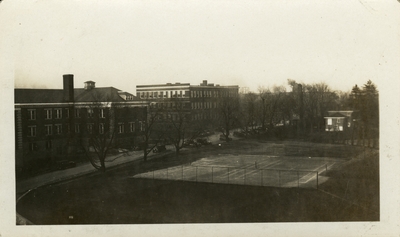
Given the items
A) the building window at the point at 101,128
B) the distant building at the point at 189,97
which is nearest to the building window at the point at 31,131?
the building window at the point at 101,128

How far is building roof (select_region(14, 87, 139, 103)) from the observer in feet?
17.5

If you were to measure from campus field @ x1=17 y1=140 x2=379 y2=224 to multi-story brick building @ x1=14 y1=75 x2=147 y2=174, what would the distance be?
0.55 m

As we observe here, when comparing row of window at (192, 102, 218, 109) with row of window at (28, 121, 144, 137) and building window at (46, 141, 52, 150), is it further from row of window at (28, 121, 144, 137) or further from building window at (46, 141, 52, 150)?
building window at (46, 141, 52, 150)

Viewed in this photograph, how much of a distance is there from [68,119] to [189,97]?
1970 millimetres

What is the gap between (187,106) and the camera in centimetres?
577

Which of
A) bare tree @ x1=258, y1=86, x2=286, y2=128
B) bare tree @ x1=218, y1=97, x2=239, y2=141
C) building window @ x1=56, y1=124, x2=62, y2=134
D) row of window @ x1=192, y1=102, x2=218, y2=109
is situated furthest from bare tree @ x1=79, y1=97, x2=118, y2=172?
bare tree @ x1=258, y1=86, x2=286, y2=128

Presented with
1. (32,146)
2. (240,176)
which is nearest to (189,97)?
(240,176)

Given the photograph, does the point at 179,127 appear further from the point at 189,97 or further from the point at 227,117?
the point at 227,117

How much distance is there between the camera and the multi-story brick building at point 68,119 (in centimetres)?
537

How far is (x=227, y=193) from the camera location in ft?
17.8

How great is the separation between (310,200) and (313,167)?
517 mm

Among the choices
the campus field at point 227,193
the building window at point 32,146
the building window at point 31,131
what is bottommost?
the campus field at point 227,193

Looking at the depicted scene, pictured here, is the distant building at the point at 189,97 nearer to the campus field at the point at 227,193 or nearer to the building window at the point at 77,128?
the campus field at the point at 227,193

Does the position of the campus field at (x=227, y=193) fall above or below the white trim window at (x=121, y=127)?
below
